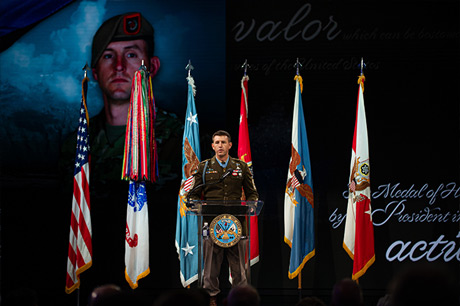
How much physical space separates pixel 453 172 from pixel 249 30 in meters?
3.28

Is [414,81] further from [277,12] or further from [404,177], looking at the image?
[277,12]

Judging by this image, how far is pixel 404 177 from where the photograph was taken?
704cm

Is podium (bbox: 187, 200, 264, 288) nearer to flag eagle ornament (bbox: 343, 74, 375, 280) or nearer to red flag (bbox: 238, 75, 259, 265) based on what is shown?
red flag (bbox: 238, 75, 259, 265)

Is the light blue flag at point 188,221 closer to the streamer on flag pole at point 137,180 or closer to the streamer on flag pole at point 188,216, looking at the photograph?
the streamer on flag pole at point 188,216

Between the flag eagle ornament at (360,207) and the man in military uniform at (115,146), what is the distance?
2.24m

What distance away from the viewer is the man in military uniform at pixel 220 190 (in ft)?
16.6

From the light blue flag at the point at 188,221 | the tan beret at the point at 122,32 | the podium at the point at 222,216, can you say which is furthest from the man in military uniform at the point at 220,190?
the tan beret at the point at 122,32

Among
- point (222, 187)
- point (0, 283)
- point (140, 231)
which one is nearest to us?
point (222, 187)

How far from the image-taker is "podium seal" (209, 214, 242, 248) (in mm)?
4871

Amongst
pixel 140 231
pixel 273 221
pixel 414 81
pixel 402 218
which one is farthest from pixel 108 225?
pixel 414 81

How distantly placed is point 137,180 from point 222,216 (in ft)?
6.00

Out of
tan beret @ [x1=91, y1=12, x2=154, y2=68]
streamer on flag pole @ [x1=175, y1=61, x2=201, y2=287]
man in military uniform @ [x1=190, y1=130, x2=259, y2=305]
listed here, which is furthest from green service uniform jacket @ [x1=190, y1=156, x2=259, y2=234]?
tan beret @ [x1=91, y1=12, x2=154, y2=68]

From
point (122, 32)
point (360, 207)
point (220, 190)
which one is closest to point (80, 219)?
point (220, 190)

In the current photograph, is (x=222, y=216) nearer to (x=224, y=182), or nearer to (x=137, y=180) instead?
(x=224, y=182)
